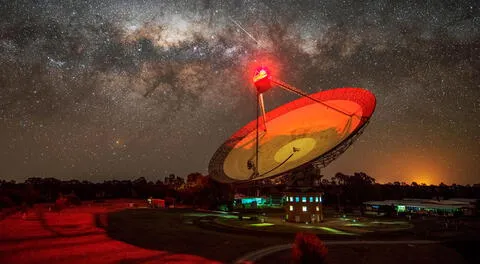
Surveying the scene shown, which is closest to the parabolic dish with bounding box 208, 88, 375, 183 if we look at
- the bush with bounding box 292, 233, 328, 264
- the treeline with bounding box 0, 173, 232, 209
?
the bush with bounding box 292, 233, 328, 264

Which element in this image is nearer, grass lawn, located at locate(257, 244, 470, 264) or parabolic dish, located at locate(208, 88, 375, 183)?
grass lawn, located at locate(257, 244, 470, 264)

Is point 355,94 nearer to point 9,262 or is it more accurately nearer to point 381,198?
point 9,262

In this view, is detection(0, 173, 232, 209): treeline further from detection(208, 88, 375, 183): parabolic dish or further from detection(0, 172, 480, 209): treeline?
detection(208, 88, 375, 183): parabolic dish

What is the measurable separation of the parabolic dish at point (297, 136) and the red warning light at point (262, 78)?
8.00 meters

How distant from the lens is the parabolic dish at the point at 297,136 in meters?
40.8

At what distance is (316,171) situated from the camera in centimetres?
4812

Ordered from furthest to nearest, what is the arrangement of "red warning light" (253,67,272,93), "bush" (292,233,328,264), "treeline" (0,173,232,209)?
"treeline" (0,173,232,209) < "red warning light" (253,67,272,93) < "bush" (292,233,328,264)

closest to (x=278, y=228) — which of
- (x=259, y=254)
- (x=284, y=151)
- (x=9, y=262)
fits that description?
(x=284, y=151)

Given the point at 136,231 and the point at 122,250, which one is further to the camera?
the point at 136,231

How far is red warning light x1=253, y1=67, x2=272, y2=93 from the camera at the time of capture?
4159cm

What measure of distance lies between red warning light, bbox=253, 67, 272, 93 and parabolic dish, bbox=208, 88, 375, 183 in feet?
26.3

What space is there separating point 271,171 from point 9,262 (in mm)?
27058

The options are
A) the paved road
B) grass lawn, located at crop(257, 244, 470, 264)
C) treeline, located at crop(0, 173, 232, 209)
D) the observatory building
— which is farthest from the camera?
treeline, located at crop(0, 173, 232, 209)

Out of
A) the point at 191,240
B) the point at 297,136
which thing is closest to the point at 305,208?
the point at 297,136
